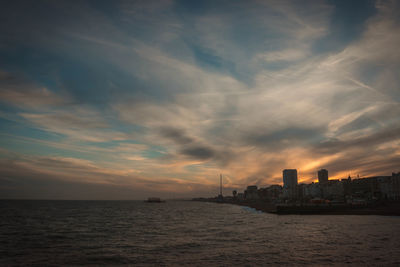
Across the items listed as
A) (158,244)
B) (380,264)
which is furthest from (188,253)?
(380,264)

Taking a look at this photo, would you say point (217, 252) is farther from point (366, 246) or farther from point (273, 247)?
point (366, 246)

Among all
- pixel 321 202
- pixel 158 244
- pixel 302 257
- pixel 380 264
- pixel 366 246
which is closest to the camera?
pixel 380 264

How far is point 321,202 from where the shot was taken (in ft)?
384

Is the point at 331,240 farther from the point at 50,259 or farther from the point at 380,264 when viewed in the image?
the point at 50,259

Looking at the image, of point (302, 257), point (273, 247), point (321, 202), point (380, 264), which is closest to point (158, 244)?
point (273, 247)

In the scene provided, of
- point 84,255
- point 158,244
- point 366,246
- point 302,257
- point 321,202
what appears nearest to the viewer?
point 302,257

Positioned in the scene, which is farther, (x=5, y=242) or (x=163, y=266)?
(x=5, y=242)

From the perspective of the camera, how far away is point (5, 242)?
122ft

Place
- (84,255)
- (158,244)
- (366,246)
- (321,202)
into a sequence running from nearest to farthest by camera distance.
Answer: (84,255) < (366,246) < (158,244) < (321,202)

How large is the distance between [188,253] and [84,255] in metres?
11.3

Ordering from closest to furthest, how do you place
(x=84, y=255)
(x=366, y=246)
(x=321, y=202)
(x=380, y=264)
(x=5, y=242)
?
(x=380, y=264) < (x=84, y=255) < (x=366, y=246) < (x=5, y=242) < (x=321, y=202)

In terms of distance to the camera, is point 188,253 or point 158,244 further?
point 158,244

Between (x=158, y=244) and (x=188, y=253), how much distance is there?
7863mm

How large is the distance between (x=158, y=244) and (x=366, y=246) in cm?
2564
